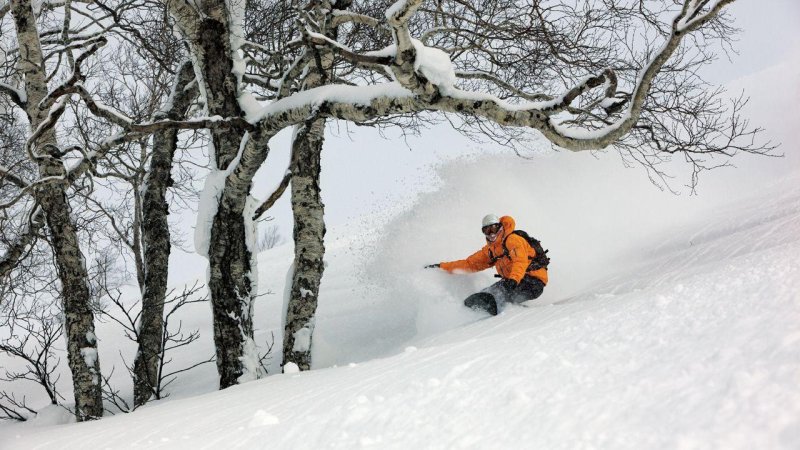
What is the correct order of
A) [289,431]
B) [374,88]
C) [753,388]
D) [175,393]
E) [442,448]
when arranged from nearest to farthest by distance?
[753,388] < [442,448] < [289,431] < [374,88] < [175,393]

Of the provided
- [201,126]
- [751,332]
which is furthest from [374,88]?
[751,332]

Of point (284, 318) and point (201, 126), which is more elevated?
point (201, 126)

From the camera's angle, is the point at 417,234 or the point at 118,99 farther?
the point at 118,99

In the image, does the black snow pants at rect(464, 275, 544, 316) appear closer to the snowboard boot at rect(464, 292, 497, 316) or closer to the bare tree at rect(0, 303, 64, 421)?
the snowboard boot at rect(464, 292, 497, 316)

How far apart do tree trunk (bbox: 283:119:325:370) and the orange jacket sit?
1921 millimetres

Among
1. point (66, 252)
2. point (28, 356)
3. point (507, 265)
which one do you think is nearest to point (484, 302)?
point (507, 265)

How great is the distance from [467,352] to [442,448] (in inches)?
49.9

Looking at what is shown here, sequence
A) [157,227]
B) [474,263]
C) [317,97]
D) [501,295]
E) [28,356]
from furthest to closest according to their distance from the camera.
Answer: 1. [157,227]
2. [474,263]
3. [28,356]
4. [501,295]
5. [317,97]

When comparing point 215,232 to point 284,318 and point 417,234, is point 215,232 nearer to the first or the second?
point 284,318

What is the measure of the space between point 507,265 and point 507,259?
69 millimetres

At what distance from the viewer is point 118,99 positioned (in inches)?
446

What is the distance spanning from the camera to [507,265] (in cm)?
679

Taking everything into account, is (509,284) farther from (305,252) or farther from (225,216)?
(225,216)

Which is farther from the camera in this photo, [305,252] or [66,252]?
[305,252]
